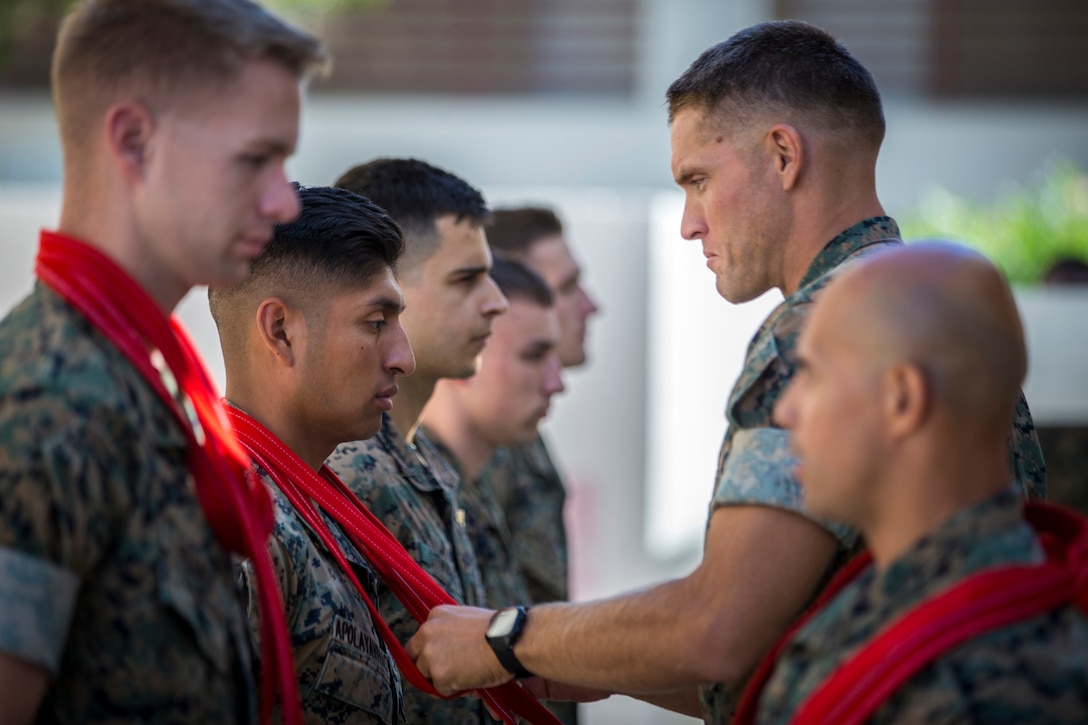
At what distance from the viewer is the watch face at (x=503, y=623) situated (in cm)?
237

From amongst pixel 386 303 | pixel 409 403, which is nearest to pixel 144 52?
pixel 386 303

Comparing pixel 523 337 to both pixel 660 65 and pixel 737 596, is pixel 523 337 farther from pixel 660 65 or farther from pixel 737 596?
pixel 660 65

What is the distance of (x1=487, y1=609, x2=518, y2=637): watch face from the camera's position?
2.37 metres

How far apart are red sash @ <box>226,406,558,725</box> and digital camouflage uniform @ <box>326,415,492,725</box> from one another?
6.5 inches

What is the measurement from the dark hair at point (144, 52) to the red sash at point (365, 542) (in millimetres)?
893

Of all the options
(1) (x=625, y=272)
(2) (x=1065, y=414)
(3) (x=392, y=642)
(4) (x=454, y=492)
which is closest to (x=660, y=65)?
(1) (x=625, y=272)

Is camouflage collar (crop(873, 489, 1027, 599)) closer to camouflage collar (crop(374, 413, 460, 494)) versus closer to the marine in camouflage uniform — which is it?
camouflage collar (crop(374, 413, 460, 494))

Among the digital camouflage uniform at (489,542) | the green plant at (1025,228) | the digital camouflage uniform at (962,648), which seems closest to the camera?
the digital camouflage uniform at (962,648)

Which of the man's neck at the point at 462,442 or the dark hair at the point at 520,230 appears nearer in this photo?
the man's neck at the point at 462,442

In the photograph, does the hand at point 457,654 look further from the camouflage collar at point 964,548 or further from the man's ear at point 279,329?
the camouflage collar at point 964,548

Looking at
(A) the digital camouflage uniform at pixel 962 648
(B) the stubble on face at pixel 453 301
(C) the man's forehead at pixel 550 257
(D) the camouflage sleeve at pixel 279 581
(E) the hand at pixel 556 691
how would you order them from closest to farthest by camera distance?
(A) the digital camouflage uniform at pixel 962 648 → (D) the camouflage sleeve at pixel 279 581 → (E) the hand at pixel 556 691 → (B) the stubble on face at pixel 453 301 → (C) the man's forehead at pixel 550 257

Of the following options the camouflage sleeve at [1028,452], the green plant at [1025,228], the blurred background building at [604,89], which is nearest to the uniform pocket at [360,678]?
the camouflage sleeve at [1028,452]

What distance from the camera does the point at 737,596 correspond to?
205 centimetres

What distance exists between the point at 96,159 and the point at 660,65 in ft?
33.6
